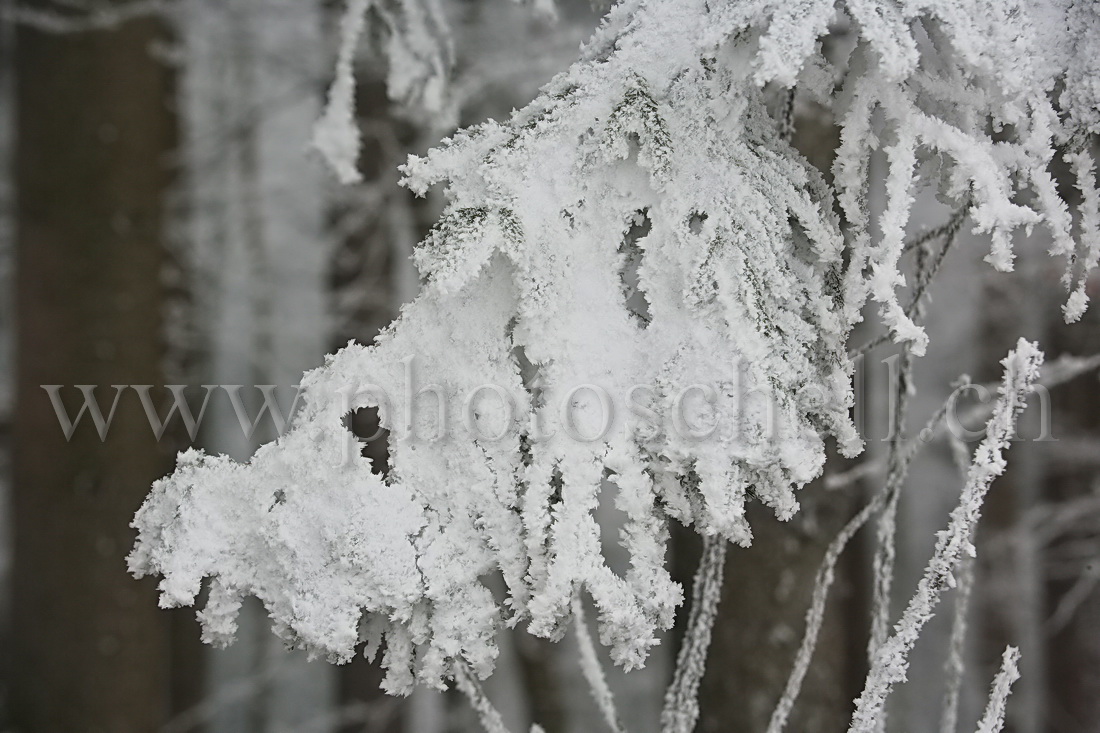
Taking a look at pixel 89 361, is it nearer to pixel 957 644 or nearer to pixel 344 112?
pixel 344 112

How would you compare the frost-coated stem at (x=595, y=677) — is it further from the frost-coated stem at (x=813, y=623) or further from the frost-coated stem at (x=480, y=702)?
the frost-coated stem at (x=813, y=623)

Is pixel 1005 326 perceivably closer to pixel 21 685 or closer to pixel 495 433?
pixel 495 433

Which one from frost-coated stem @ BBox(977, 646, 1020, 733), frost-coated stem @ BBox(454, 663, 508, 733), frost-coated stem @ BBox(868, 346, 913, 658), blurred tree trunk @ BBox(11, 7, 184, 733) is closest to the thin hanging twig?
frost-coated stem @ BBox(868, 346, 913, 658)

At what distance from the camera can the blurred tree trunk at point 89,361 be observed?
3088mm

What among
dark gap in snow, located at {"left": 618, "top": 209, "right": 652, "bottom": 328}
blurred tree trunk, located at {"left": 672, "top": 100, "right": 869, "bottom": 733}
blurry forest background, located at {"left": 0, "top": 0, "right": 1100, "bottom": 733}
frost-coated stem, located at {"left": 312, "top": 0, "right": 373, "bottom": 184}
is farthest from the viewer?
blurry forest background, located at {"left": 0, "top": 0, "right": 1100, "bottom": 733}

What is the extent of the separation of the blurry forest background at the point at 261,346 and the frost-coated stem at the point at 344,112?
9cm

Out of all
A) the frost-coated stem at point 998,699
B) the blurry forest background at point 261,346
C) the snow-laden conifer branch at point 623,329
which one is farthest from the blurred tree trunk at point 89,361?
the frost-coated stem at point 998,699

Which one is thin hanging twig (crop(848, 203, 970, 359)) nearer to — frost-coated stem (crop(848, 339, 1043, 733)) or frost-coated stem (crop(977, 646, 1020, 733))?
frost-coated stem (crop(848, 339, 1043, 733))

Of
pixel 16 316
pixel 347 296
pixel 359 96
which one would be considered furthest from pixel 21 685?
pixel 359 96

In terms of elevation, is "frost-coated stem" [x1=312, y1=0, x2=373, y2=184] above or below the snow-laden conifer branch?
above

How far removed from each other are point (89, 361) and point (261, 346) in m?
2.82

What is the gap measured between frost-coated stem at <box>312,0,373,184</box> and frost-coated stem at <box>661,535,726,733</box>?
1.30 metres

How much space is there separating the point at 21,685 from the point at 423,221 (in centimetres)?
297

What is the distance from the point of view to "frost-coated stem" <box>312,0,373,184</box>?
1905 millimetres
